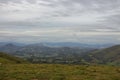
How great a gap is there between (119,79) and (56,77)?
8547 millimetres

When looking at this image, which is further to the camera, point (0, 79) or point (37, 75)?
point (37, 75)

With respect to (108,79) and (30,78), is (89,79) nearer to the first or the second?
(108,79)

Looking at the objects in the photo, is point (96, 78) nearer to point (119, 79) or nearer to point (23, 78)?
point (119, 79)

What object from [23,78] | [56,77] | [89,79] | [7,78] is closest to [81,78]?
[89,79]

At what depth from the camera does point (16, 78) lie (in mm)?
29438

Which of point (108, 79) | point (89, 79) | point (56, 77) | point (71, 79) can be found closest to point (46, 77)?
point (56, 77)

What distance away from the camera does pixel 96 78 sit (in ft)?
97.7

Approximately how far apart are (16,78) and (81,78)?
340 inches

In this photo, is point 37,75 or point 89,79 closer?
point 89,79

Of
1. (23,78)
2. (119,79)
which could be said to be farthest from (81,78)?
(23,78)

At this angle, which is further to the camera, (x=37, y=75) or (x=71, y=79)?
(x=37, y=75)

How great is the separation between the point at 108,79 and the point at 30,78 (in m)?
10.3

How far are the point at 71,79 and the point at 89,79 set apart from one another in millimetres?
2336

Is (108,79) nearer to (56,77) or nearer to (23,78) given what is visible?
(56,77)
